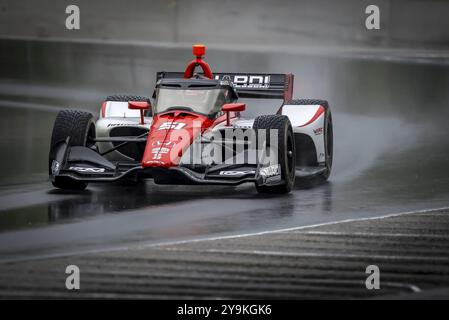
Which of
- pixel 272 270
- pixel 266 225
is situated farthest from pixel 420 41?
pixel 272 270

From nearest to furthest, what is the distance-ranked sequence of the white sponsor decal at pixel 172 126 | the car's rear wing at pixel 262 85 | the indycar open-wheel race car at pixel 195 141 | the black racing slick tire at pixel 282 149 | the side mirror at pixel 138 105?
the indycar open-wheel race car at pixel 195 141, the black racing slick tire at pixel 282 149, the white sponsor decal at pixel 172 126, the side mirror at pixel 138 105, the car's rear wing at pixel 262 85

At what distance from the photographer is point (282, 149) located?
41.5 feet

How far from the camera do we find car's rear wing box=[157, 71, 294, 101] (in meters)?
14.9

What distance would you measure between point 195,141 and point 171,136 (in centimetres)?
28

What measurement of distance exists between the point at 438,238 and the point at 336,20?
53.0 ft

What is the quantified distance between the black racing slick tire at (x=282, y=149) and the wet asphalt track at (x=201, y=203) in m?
0.15

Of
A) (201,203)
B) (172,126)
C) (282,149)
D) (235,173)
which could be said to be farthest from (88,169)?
(282,149)

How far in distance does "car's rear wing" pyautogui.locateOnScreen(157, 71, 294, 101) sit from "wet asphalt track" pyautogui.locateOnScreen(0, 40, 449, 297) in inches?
49.4

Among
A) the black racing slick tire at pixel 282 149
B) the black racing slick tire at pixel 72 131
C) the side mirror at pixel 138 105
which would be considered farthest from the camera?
the side mirror at pixel 138 105

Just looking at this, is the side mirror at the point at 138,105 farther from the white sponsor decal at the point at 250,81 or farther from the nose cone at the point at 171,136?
the white sponsor decal at the point at 250,81

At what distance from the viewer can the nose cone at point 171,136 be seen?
40.4 ft

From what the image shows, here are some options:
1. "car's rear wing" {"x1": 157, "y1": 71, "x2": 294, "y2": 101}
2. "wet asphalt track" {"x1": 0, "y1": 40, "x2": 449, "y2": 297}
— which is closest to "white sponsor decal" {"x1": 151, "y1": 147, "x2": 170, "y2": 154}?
"wet asphalt track" {"x1": 0, "y1": 40, "x2": 449, "y2": 297}

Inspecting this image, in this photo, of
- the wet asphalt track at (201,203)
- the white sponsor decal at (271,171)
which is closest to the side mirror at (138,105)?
the wet asphalt track at (201,203)

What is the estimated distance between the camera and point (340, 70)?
22.8 meters
